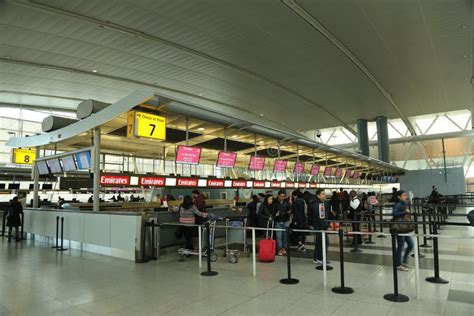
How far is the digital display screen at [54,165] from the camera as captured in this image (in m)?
11.0

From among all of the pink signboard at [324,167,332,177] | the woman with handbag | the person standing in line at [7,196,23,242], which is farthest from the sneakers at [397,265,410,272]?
the pink signboard at [324,167,332,177]

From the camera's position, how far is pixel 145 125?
7883mm

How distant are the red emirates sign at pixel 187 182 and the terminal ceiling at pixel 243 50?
335 cm

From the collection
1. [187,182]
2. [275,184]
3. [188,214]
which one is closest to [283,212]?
[188,214]

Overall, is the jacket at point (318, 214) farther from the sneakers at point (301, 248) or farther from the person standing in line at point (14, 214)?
the person standing in line at point (14, 214)

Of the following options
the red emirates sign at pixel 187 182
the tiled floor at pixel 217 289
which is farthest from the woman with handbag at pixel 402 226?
the red emirates sign at pixel 187 182

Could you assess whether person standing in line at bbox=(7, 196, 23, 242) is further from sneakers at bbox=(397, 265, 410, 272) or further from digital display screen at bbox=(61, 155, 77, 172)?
sneakers at bbox=(397, 265, 410, 272)

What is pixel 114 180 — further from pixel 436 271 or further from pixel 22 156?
pixel 22 156

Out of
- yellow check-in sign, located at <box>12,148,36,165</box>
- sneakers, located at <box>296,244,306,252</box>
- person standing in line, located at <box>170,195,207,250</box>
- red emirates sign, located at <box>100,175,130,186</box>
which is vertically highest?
yellow check-in sign, located at <box>12,148,36,165</box>

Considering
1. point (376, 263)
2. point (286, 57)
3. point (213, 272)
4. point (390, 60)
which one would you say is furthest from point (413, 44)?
point (213, 272)

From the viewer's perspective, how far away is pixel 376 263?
6.79 meters

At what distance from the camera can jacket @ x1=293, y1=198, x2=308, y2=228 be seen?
7660 mm

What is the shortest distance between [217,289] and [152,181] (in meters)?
5.26

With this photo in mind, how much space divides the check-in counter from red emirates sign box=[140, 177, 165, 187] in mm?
1495
